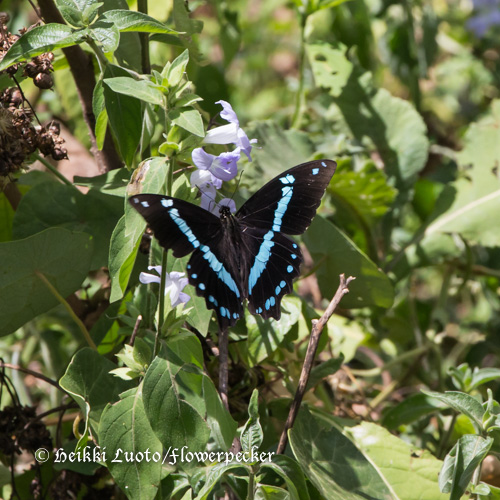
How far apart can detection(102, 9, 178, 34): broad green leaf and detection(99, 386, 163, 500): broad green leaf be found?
479mm

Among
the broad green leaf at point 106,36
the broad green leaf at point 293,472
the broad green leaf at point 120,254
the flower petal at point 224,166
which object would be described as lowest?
the broad green leaf at point 293,472

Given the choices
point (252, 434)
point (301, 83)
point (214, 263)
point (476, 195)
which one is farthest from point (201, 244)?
point (476, 195)

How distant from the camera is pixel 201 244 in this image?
0.86 m

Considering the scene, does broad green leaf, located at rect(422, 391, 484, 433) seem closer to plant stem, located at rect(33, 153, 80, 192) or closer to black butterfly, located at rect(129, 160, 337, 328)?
black butterfly, located at rect(129, 160, 337, 328)

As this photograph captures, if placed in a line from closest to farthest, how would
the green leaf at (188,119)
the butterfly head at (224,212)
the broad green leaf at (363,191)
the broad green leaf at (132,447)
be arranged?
the green leaf at (188,119) → the broad green leaf at (132,447) → the butterfly head at (224,212) → the broad green leaf at (363,191)

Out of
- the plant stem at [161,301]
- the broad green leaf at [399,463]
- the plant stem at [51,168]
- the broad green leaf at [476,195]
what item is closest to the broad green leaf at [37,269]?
the plant stem at [51,168]

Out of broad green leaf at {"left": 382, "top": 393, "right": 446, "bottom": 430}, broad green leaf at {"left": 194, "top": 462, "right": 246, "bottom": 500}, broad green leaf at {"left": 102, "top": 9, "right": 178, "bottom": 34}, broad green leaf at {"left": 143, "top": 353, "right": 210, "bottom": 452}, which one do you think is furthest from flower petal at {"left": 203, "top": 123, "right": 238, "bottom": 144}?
broad green leaf at {"left": 382, "top": 393, "right": 446, "bottom": 430}

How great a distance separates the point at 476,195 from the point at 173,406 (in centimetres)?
97

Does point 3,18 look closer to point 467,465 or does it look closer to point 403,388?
point 467,465

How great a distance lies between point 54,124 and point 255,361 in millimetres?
479

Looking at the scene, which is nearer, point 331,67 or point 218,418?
point 218,418

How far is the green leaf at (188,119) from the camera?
73 centimetres

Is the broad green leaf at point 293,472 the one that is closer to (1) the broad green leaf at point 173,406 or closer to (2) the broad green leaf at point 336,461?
(2) the broad green leaf at point 336,461

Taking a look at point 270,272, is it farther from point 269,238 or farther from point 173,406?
point 173,406
